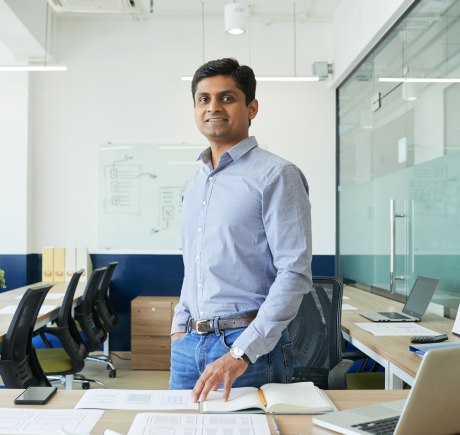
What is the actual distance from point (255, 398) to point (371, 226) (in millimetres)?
3131

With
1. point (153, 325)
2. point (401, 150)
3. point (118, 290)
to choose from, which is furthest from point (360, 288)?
point (118, 290)

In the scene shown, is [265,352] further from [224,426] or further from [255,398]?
[224,426]

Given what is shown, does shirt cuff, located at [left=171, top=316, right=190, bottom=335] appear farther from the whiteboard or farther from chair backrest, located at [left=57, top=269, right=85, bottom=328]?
the whiteboard

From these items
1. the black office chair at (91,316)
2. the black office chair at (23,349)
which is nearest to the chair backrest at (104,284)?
the black office chair at (91,316)

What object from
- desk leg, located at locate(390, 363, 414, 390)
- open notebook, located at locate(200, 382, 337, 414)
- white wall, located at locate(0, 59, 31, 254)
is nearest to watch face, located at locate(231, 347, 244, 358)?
open notebook, located at locate(200, 382, 337, 414)

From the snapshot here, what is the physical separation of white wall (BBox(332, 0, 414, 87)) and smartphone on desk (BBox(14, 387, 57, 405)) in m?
3.19

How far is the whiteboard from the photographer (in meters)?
5.12

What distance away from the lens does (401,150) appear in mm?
3422

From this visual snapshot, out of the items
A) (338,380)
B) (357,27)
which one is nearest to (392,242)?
(338,380)

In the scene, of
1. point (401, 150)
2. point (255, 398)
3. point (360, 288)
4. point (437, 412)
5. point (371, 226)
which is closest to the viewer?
point (437, 412)

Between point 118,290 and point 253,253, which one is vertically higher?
point 253,253

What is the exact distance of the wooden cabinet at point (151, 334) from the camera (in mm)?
4602

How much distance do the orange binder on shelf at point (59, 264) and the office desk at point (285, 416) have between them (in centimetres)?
384

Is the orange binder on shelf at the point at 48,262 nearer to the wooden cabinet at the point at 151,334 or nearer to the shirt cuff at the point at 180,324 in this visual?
the wooden cabinet at the point at 151,334
